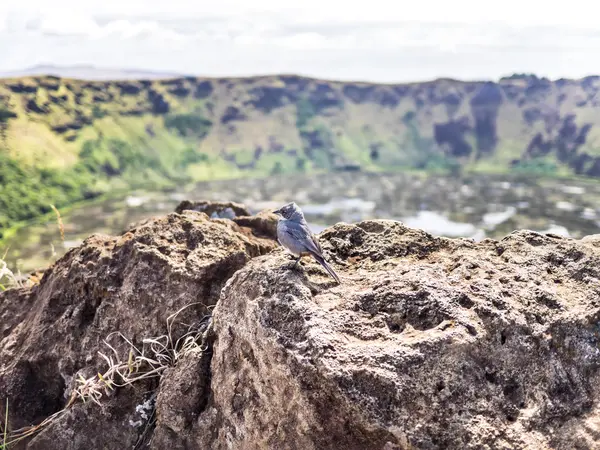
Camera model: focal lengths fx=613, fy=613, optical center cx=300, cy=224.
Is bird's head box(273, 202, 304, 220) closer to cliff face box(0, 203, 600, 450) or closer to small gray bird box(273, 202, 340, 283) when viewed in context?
small gray bird box(273, 202, 340, 283)

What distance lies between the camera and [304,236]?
711 cm

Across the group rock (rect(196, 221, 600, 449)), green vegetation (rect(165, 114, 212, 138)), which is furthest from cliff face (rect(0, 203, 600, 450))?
green vegetation (rect(165, 114, 212, 138))

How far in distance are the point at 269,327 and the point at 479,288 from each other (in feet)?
7.21

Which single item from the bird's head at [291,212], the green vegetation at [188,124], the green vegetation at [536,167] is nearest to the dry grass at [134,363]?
the bird's head at [291,212]

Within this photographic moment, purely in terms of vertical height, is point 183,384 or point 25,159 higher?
point 183,384

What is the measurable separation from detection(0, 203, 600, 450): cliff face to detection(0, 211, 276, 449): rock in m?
0.02

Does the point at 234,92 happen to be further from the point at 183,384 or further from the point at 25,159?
the point at 183,384

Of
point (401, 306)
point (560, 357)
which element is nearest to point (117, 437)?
point (401, 306)

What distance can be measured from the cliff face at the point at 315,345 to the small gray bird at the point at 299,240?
0.65 ft

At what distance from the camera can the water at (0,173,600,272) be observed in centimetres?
8506

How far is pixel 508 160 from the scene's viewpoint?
158875mm

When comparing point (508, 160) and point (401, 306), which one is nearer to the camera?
point (401, 306)

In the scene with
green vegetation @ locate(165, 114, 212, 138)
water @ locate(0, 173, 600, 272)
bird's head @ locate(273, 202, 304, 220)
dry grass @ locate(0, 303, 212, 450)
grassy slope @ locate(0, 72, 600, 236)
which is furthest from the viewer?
green vegetation @ locate(165, 114, 212, 138)

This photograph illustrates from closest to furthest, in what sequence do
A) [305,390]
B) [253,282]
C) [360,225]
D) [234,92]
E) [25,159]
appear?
1. [305,390]
2. [253,282]
3. [360,225]
4. [25,159]
5. [234,92]
